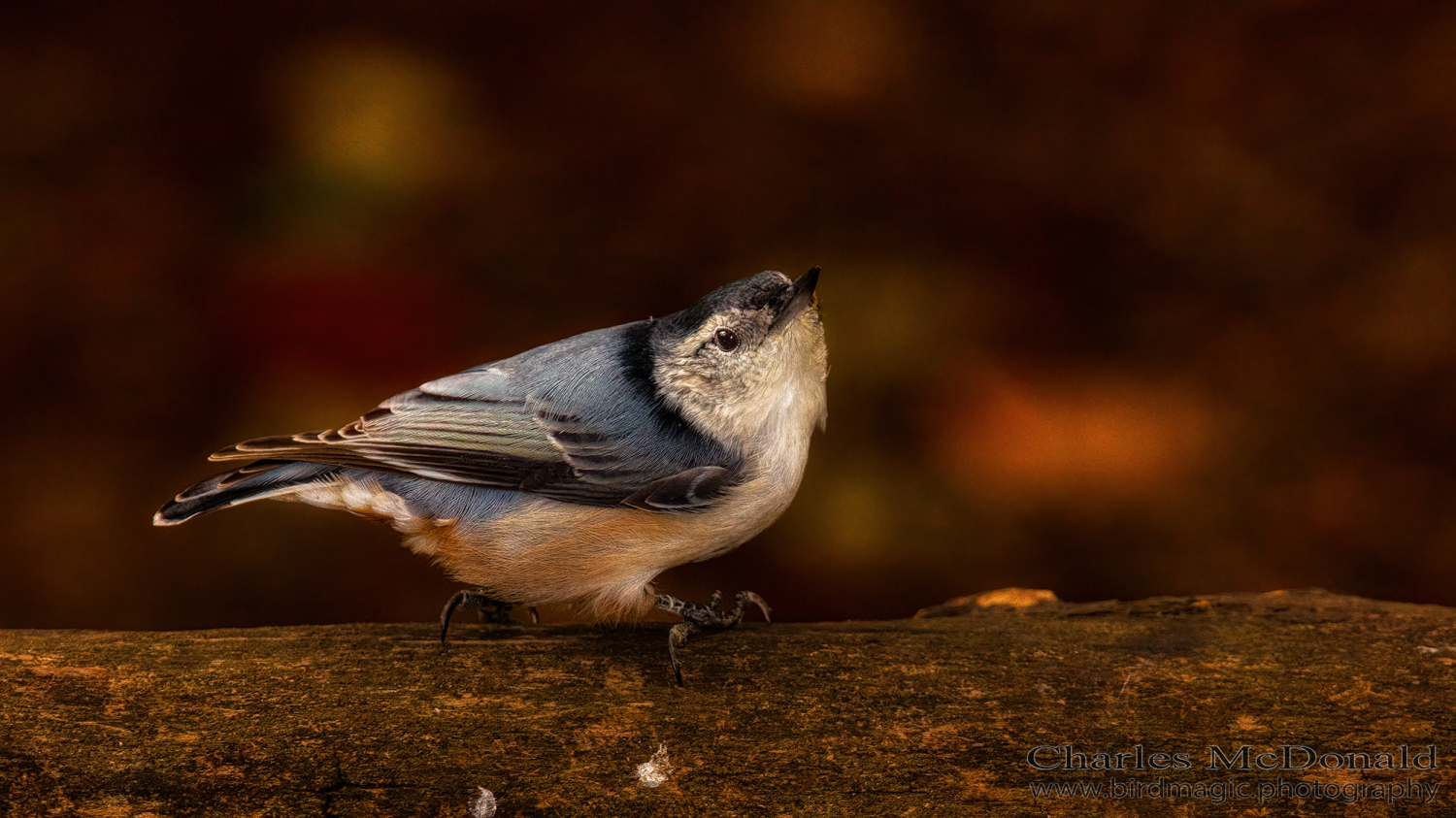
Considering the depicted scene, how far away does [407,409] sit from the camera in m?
1.77

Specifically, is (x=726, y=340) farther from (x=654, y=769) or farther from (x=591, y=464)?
(x=654, y=769)

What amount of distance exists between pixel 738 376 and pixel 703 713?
1.67 feet

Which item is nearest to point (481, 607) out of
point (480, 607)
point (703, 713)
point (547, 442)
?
point (480, 607)

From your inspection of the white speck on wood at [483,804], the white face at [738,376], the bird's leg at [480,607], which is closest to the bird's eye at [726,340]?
the white face at [738,376]

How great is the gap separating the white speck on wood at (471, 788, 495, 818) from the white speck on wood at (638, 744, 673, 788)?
17 cm

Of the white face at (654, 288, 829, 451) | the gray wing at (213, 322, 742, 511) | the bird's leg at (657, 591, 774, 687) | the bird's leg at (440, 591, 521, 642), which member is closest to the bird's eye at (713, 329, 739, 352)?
the white face at (654, 288, 829, 451)

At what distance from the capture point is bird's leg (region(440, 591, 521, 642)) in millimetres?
1780

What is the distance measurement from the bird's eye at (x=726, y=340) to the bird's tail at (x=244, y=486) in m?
0.61

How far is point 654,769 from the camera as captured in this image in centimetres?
140

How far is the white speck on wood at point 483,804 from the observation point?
132cm

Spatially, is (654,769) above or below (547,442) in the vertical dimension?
below

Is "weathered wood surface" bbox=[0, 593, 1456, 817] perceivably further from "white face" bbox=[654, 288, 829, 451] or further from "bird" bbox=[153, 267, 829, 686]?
"white face" bbox=[654, 288, 829, 451]

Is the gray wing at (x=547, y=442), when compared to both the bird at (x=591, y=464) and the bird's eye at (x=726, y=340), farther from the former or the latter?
the bird's eye at (x=726, y=340)

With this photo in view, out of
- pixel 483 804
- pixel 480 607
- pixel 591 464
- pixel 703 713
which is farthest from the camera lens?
pixel 480 607
